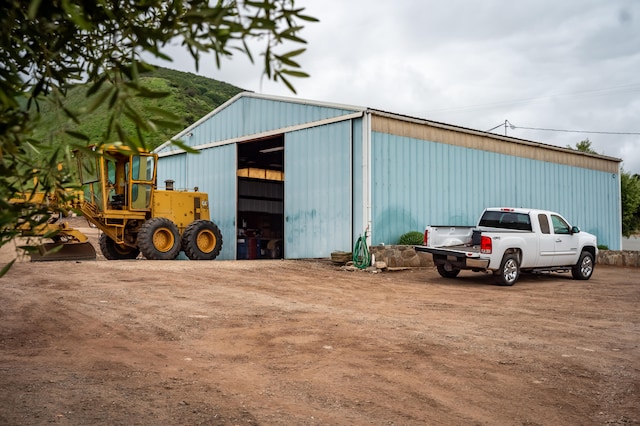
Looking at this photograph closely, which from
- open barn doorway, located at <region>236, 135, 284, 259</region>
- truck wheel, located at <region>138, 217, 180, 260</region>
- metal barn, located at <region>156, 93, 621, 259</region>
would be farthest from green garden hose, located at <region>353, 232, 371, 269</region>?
open barn doorway, located at <region>236, 135, 284, 259</region>

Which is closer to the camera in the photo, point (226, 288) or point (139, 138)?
point (139, 138)

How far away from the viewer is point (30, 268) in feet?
43.0

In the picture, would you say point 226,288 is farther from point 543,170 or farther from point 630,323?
point 543,170

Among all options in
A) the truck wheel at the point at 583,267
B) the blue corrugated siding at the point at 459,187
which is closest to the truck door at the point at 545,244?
the truck wheel at the point at 583,267

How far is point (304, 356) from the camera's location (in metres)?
6.00

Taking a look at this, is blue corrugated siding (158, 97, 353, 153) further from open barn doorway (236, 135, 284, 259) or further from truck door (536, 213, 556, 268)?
truck door (536, 213, 556, 268)

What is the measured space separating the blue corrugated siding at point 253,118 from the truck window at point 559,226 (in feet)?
22.8

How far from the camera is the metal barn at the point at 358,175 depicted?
1764 centimetres

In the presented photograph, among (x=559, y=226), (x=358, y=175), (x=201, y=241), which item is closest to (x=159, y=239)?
(x=201, y=241)

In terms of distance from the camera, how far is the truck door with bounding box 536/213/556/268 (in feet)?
48.8

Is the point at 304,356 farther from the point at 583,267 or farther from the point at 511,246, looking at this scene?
the point at 583,267

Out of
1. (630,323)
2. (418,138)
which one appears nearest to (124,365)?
(630,323)

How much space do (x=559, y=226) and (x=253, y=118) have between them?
39.1 ft

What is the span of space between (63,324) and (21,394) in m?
3.13
